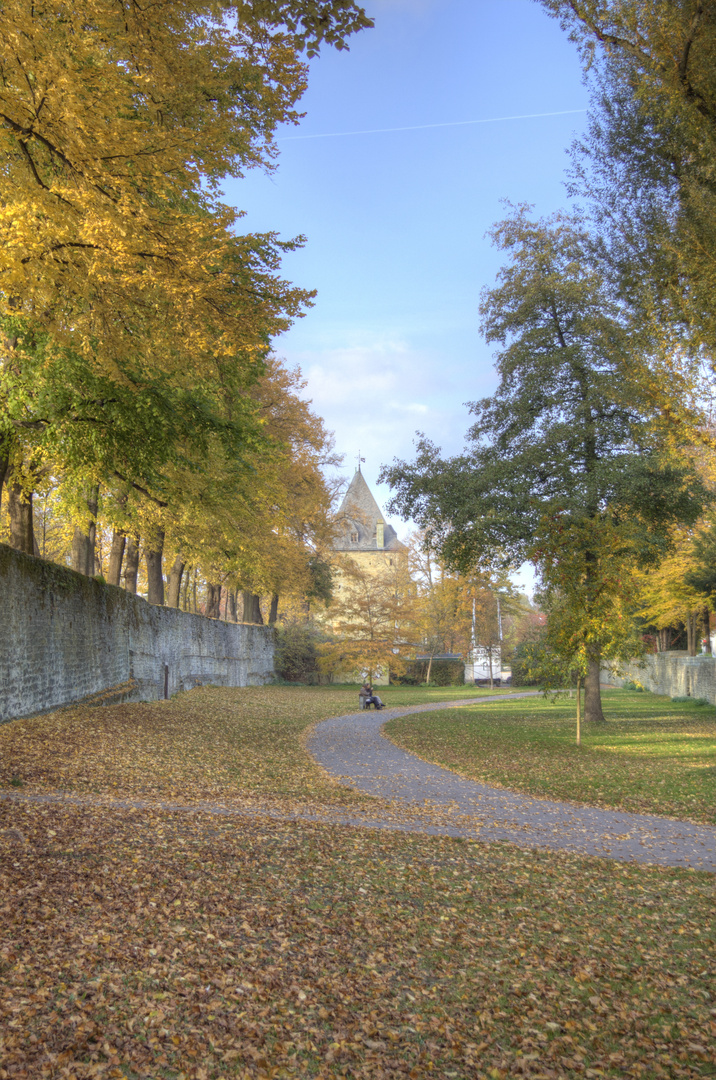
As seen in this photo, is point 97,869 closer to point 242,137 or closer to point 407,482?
point 242,137

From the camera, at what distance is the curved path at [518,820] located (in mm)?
7141

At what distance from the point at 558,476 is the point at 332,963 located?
15480mm

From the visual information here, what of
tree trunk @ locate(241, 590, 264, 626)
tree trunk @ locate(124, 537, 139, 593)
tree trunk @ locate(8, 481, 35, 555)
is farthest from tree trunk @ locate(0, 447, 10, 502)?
tree trunk @ locate(241, 590, 264, 626)

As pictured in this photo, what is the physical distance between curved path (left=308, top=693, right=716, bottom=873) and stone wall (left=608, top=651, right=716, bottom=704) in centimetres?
1066

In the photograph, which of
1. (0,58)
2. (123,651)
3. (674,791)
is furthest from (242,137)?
(123,651)

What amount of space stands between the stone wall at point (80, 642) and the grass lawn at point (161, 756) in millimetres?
598

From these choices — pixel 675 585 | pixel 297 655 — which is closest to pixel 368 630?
pixel 297 655

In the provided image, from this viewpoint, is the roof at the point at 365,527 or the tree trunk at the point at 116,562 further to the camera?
the roof at the point at 365,527

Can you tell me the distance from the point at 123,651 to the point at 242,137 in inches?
535

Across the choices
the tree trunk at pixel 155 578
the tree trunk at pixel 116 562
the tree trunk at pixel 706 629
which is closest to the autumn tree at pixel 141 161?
the tree trunk at pixel 116 562

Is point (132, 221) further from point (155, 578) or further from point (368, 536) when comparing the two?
point (368, 536)

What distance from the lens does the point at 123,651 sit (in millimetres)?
18156

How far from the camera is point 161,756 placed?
11062 millimetres

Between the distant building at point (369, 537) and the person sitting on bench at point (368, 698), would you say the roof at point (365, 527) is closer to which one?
the distant building at point (369, 537)
